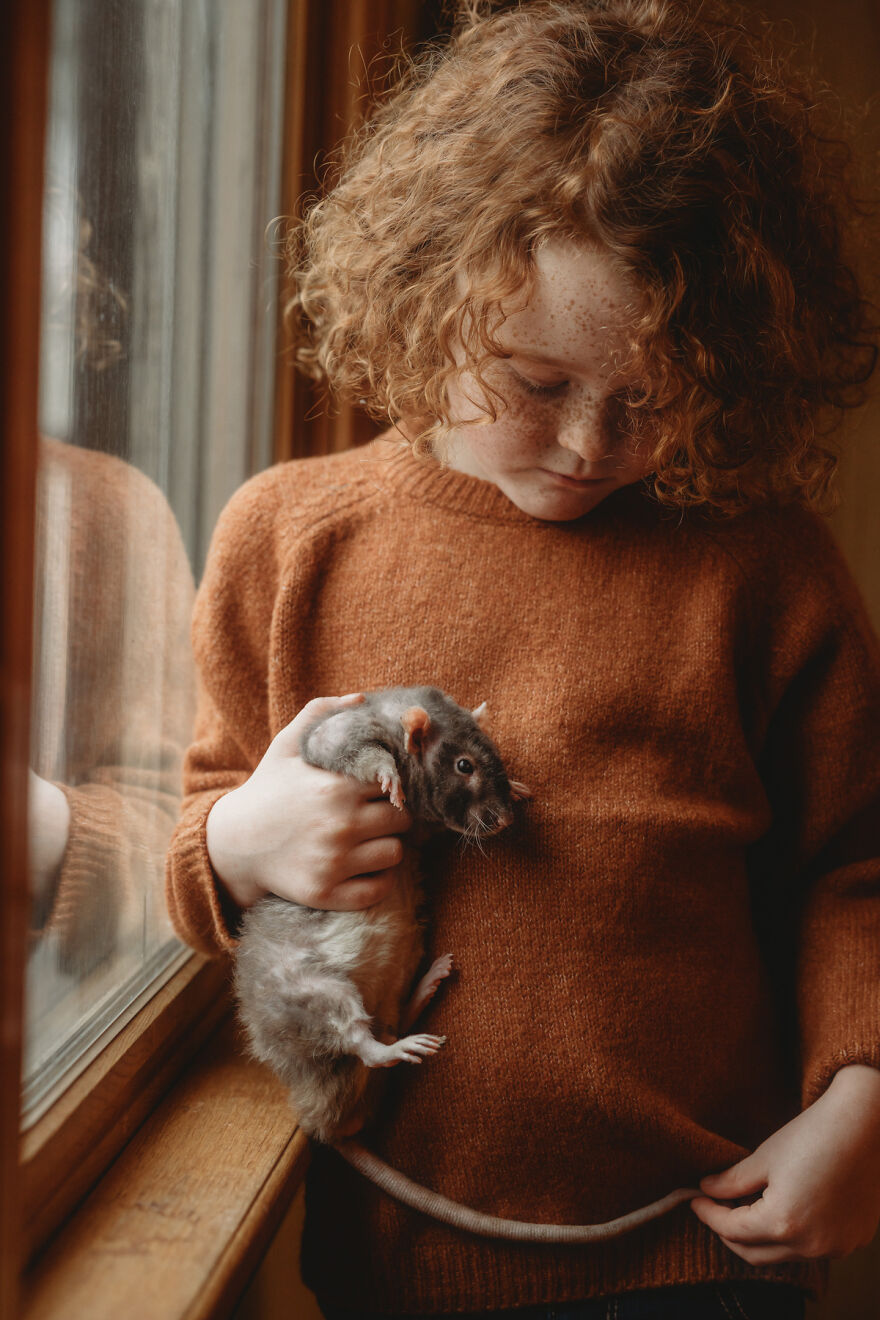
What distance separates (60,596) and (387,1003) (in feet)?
1.61

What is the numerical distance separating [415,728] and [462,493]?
0.33 m

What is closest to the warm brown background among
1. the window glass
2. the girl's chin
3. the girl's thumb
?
the window glass

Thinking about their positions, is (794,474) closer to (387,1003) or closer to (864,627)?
(864,627)

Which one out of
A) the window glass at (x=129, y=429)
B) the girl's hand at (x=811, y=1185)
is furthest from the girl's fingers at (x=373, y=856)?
the girl's hand at (x=811, y=1185)

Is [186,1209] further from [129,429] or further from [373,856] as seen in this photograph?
[129,429]

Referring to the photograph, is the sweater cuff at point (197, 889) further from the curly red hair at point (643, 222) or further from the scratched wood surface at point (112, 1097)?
the curly red hair at point (643, 222)

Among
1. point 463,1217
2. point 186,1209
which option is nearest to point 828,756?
point 463,1217

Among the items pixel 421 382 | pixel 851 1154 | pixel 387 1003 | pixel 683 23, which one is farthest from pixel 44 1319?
pixel 683 23

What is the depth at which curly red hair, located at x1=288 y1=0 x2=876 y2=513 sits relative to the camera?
34.4 inches

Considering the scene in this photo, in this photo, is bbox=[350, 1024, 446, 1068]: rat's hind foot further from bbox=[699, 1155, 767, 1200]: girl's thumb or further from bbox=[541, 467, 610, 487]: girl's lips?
bbox=[541, 467, 610, 487]: girl's lips

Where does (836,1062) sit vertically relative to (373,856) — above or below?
below

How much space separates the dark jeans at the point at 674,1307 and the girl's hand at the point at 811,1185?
5 centimetres

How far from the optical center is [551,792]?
3.21ft

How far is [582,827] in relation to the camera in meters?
0.98
